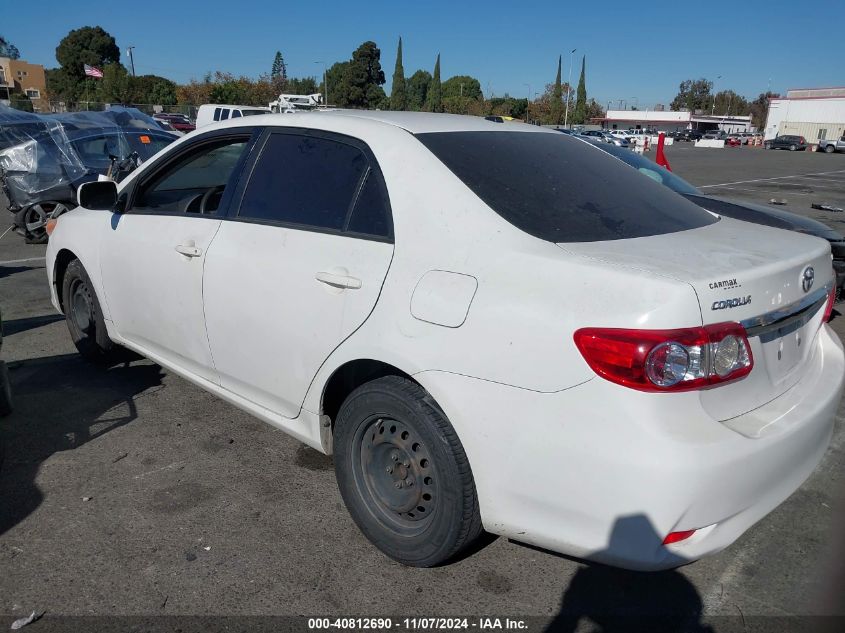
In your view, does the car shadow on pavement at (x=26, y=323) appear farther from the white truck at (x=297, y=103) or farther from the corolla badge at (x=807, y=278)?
the white truck at (x=297, y=103)

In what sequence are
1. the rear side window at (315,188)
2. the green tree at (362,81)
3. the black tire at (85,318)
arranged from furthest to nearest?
the green tree at (362,81) → the black tire at (85,318) → the rear side window at (315,188)

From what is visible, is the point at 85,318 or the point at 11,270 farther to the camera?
the point at 11,270

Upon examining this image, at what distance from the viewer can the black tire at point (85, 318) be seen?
4.46 metres

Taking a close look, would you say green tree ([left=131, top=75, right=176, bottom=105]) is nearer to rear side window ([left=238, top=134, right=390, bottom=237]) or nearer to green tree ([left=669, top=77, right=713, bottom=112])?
rear side window ([left=238, top=134, right=390, bottom=237])

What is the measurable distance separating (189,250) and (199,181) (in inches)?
71.7

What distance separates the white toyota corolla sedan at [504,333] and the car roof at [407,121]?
2 centimetres

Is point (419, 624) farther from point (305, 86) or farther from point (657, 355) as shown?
point (305, 86)

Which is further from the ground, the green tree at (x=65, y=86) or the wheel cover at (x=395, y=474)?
the green tree at (x=65, y=86)

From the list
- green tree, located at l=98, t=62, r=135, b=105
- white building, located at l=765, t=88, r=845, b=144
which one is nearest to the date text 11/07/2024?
green tree, located at l=98, t=62, r=135, b=105

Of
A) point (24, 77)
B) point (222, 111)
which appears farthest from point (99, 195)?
point (24, 77)

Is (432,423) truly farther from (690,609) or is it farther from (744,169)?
(744,169)

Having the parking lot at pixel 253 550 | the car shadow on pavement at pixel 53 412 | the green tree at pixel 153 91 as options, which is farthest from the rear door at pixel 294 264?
the green tree at pixel 153 91

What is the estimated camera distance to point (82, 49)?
79.9 metres

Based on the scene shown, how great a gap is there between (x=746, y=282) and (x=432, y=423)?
1147mm
